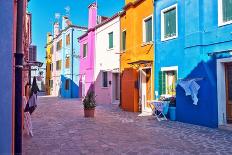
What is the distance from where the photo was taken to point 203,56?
11094 mm

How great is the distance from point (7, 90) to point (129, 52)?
13.7 metres

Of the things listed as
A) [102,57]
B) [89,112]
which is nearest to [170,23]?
[89,112]

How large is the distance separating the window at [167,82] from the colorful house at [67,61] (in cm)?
2073

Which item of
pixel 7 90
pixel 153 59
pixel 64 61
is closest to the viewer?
pixel 7 90

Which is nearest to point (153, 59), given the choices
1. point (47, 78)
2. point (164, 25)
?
point (164, 25)

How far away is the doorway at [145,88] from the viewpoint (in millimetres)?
15700

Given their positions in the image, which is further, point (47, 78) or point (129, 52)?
point (47, 78)

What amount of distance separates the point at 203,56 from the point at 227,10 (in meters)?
2.00

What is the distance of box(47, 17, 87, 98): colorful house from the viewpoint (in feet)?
110

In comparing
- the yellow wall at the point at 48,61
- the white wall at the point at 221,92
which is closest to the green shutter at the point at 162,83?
the white wall at the point at 221,92

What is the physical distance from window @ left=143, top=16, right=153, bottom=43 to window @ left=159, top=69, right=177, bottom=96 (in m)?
2.61

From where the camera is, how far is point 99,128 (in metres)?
10.5

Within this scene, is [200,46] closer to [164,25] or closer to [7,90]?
[164,25]

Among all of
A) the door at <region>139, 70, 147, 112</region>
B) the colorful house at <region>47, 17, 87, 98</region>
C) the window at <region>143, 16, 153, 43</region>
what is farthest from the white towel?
the colorful house at <region>47, 17, 87, 98</region>
